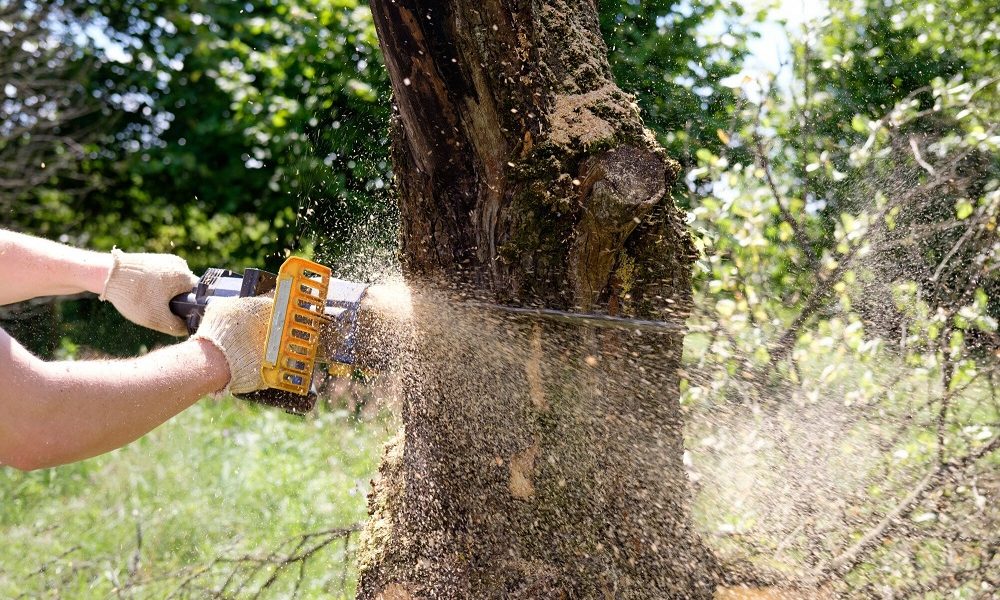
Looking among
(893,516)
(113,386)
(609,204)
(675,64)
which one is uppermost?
(675,64)

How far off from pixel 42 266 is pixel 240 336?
Result: 995 millimetres

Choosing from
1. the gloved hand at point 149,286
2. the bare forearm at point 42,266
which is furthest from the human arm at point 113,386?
the bare forearm at point 42,266

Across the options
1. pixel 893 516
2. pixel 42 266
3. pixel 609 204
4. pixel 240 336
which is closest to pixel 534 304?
pixel 609 204

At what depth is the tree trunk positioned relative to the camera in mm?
1963

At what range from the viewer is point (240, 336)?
80.4 inches

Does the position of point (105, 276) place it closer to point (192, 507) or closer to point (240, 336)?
point (240, 336)

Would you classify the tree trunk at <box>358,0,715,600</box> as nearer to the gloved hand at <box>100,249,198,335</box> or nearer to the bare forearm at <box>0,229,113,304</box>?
the gloved hand at <box>100,249,198,335</box>

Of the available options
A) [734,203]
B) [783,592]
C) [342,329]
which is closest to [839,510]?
[783,592]

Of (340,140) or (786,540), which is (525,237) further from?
A: (340,140)

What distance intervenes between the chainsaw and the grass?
1.14 meters

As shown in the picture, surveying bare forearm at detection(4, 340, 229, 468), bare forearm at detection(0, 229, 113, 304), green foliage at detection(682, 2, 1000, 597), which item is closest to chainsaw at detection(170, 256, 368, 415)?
bare forearm at detection(4, 340, 229, 468)

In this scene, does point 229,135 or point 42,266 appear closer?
point 42,266

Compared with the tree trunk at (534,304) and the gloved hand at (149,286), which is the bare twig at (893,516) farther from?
the gloved hand at (149,286)

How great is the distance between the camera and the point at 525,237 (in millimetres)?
1990
